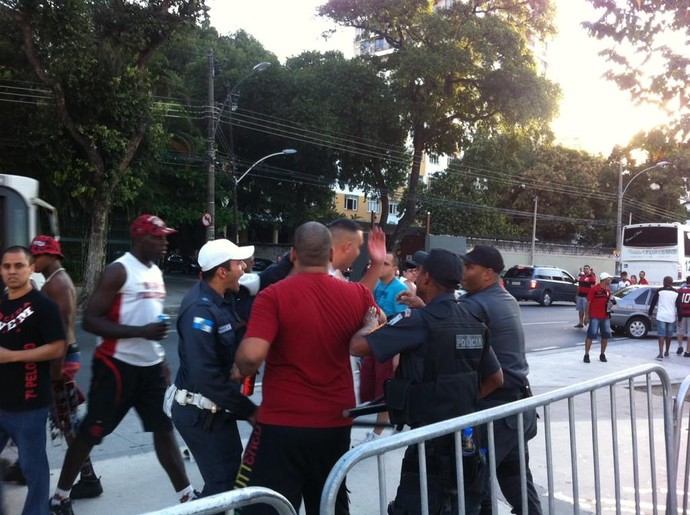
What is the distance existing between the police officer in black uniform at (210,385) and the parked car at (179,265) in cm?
3449

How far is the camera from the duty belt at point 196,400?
10.5 feet

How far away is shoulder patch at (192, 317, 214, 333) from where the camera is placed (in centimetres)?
317

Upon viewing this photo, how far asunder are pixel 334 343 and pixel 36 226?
5.49m

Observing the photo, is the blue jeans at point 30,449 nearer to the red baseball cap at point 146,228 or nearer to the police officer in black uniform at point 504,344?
the red baseball cap at point 146,228

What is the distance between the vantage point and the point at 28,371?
11.1 feet

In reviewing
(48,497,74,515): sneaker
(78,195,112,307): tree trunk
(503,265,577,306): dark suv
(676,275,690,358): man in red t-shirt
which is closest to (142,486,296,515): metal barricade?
(48,497,74,515): sneaker

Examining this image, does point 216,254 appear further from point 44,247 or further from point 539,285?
point 539,285

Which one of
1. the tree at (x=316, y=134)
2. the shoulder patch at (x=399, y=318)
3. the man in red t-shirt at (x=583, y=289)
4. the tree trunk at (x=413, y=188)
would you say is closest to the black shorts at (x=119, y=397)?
the shoulder patch at (x=399, y=318)

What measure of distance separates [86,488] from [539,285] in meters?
24.2

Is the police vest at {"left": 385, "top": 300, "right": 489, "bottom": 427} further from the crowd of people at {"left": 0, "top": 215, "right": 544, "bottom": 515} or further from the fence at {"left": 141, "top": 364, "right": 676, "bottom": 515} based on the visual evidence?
the fence at {"left": 141, "top": 364, "right": 676, "bottom": 515}

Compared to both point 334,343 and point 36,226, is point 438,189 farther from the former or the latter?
point 334,343

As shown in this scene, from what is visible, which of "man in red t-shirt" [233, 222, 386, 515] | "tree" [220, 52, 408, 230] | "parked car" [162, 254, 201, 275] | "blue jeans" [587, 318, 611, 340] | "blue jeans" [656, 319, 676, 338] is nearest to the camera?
"man in red t-shirt" [233, 222, 386, 515]

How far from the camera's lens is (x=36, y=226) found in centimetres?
720

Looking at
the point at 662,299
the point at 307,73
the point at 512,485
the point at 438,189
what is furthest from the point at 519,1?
the point at 512,485
